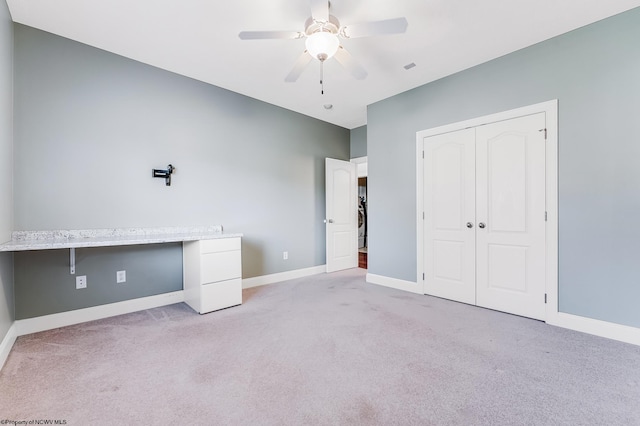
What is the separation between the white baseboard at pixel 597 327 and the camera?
2.26m

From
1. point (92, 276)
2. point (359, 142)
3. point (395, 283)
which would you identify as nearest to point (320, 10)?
point (92, 276)

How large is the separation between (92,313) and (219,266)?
126cm

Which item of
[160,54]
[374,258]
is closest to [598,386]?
[374,258]

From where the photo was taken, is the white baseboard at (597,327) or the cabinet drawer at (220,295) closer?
the white baseboard at (597,327)

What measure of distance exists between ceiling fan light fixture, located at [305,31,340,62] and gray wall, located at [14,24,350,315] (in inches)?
79.6

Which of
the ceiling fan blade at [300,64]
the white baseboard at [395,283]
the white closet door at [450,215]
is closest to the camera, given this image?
the ceiling fan blade at [300,64]

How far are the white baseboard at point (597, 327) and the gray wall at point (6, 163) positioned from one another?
4551mm

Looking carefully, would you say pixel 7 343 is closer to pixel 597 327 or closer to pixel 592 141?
pixel 597 327

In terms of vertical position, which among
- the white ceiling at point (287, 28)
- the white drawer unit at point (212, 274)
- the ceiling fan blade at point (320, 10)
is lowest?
the white drawer unit at point (212, 274)

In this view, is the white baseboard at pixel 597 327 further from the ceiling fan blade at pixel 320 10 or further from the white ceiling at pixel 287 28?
the ceiling fan blade at pixel 320 10

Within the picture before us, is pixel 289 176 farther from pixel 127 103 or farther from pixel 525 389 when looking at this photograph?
pixel 525 389

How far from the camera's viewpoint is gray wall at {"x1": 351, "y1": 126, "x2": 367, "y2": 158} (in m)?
5.24

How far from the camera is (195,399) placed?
160 centimetres

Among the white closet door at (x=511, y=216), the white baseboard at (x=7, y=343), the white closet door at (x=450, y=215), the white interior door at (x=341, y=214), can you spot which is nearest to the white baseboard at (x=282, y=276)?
the white interior door at (x=341, y=214)
